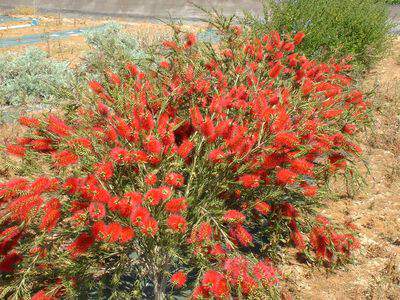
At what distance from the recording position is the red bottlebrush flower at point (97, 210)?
228cm

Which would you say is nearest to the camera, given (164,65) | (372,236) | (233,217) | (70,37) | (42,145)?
(233,217)

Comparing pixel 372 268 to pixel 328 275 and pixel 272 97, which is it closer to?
pixel 328 275

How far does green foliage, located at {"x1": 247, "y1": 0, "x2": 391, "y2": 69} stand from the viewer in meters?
8.63

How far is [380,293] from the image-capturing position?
3848 mm

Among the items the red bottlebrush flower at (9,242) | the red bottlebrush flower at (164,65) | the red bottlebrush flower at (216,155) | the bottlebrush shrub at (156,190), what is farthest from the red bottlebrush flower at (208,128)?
the red bottlebrush flower at (164,65)

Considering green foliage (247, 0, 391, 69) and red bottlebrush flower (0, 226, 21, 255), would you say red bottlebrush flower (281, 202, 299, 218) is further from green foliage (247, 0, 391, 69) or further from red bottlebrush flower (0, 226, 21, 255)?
green foliage (247, 0, 391, 69)

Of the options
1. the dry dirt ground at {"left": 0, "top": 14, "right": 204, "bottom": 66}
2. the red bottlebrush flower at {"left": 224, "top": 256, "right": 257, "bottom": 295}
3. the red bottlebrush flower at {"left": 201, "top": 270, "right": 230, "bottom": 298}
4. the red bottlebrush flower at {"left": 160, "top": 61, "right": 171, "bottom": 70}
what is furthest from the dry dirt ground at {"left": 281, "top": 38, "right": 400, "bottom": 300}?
the dry dirt ground at {"left": 0, "top": 14, "right": 204, "bottom": 66}

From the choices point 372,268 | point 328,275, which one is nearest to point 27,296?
point 328,275

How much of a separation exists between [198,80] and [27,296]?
2.15m

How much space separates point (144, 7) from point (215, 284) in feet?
68.8

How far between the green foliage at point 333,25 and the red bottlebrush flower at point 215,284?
626 cm

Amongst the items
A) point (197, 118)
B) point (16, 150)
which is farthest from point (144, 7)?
point (197, 118)

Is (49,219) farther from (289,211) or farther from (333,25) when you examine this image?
(333,25)

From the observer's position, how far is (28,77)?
8.58 meters
